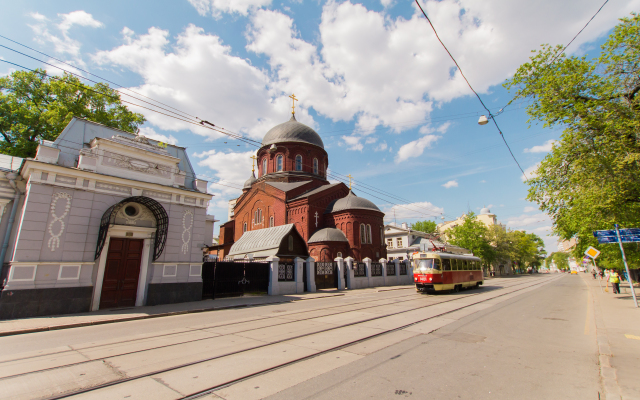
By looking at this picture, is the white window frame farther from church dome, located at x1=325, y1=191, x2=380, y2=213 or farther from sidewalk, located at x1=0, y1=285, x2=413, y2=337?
sidewalk, located at x1=0, y1=285, x2=413, y2=337

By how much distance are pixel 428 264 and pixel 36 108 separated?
86.1ft

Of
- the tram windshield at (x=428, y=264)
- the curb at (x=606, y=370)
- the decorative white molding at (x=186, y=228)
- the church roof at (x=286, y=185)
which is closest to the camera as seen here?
the curb at (x=606, y=370)

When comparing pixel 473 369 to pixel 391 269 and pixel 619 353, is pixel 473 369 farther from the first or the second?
pixel 391 269

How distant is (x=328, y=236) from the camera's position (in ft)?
96.7

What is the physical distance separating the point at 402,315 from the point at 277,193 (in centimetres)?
2498

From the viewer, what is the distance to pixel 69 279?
425 inches

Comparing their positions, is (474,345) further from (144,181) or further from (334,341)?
(144,181)

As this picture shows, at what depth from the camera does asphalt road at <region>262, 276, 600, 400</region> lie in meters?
3.85

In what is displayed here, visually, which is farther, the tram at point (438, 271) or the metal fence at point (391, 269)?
the metal fence at point (391, 269)

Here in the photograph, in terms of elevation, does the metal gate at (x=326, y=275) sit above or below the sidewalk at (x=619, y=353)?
above

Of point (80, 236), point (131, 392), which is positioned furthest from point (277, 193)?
point (131, 392)

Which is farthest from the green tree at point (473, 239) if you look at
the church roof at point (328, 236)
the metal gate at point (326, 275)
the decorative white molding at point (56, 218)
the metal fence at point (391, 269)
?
the decorative white molding at point (56, 218)

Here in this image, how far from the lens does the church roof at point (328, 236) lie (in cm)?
2939

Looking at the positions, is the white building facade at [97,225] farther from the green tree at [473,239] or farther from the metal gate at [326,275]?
the green tree at [473,239]
